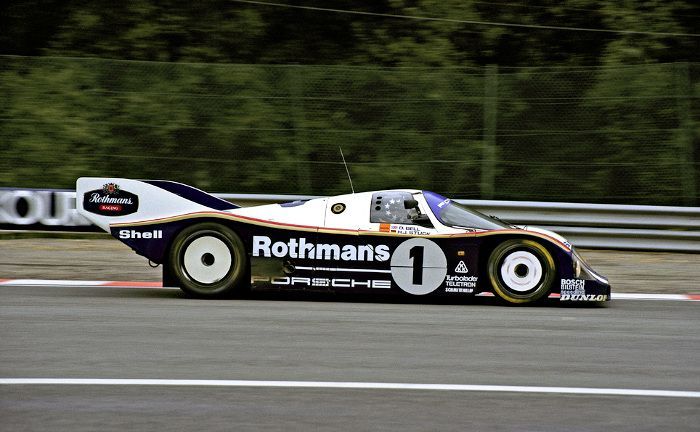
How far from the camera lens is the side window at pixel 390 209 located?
9320 millimetres

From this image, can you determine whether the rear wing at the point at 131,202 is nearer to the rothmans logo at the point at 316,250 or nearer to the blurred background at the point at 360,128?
the rothmans logo at the point at 316,250

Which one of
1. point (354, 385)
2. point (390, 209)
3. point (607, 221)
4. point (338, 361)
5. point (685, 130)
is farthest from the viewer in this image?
point (685, 130)

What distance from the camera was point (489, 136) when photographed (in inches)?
571

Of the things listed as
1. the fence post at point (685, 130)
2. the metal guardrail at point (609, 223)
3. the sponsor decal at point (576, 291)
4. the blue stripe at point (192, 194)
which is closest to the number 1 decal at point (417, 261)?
the sponsor decal at point (576, 291)

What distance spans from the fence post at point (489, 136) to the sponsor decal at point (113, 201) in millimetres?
6184

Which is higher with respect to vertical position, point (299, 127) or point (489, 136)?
point (299, 127)

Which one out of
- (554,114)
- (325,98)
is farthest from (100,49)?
(554,114)

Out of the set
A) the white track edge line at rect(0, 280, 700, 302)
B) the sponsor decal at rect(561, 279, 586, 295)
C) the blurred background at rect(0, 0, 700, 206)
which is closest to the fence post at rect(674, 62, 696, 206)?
the blurred background at rect(0, 0, 700, 206)

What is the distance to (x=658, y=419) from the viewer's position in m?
5.48

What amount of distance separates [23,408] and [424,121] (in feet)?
32.8

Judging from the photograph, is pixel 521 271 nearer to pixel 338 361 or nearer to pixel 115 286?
pixel 338 361

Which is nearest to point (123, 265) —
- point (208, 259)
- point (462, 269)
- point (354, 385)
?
point (208, 259)

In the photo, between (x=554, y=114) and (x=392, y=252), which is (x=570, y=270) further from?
(x=554, y=114)

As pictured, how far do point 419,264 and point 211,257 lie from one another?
191 centimetres
